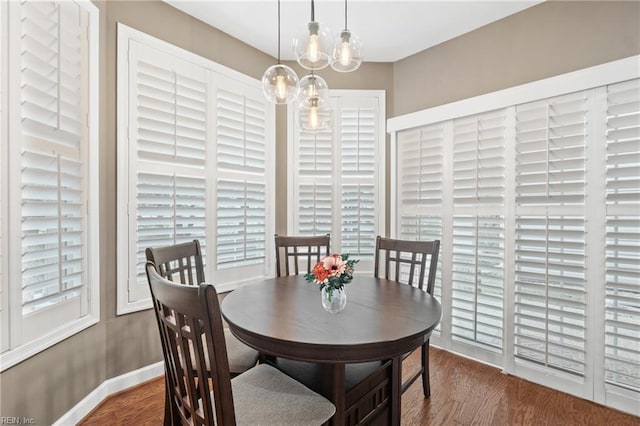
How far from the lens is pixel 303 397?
4.45ft

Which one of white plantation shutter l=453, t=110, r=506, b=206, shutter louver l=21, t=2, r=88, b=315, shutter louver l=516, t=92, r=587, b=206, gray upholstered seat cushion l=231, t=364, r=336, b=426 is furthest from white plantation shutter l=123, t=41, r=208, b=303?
shutter louver l=516, t=92, r=587, b=206

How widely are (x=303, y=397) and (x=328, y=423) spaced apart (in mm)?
192

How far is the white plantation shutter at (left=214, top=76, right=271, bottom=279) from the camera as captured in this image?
289 centimetres

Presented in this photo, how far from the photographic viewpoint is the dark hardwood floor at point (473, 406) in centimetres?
201

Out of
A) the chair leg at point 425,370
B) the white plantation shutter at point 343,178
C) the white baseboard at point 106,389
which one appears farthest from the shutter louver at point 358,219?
the white baseboard at point 106,389

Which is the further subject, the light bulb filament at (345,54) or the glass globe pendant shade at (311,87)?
the glass globe pendant shade at (311,87)

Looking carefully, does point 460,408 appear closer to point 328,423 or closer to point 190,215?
point 328,423

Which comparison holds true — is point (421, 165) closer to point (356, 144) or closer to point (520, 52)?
point (356, 144)

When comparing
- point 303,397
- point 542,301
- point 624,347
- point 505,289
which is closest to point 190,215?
point 303,397

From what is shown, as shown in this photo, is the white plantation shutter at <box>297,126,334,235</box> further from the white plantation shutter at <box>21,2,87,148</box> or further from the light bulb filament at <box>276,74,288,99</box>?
the white plantation shutter at <box>21,2,87,148</box>

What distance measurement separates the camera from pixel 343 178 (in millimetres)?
3383

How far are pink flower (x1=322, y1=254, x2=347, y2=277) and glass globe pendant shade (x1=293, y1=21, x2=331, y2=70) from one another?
101 cm

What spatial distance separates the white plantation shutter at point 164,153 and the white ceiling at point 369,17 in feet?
1.57

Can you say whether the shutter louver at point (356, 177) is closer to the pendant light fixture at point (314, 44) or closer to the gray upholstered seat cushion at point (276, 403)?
the pendant light fixture at point (314, 44)
